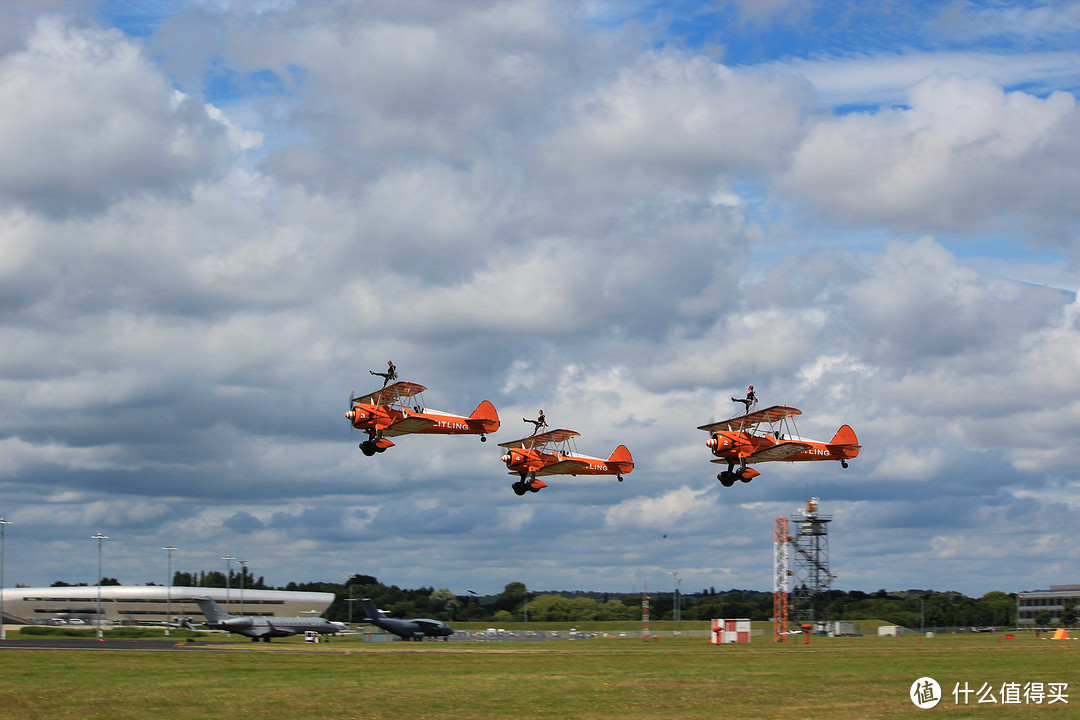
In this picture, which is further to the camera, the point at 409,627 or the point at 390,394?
the point at 409,627

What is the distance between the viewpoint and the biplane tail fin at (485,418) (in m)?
72.9

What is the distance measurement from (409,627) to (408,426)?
62.9 metres

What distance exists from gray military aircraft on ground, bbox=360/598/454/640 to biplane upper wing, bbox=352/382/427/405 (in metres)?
63.8

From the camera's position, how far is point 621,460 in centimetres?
8656

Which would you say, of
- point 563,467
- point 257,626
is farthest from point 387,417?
point 257,626

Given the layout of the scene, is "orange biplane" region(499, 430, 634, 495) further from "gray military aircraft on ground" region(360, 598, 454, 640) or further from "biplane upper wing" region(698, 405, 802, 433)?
"gray military aircraft on ground" region(360, 598, 454, 640)

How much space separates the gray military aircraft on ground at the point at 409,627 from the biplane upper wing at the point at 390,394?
6380cm

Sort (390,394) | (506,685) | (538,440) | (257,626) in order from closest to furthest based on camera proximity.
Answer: (506,685)
(390,394)
(538,440)
(257,626)

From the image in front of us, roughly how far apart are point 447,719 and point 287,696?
10681mm

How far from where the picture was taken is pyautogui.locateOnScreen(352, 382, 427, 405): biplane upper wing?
221 feet

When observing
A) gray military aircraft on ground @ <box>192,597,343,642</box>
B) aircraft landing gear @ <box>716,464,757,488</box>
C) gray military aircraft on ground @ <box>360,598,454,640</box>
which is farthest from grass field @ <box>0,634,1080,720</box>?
gray military aircraft on ground @ <box>360,598,454,640</box>

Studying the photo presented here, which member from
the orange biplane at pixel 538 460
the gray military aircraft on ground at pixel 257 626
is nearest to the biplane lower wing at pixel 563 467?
the orange biplane at pixel 538 460

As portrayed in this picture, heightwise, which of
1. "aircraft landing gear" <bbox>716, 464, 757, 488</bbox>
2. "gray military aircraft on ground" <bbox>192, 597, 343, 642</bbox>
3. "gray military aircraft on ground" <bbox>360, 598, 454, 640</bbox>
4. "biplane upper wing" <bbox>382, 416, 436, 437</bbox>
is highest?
"biplane upper wing" <bbox>382, 416, 436, 437</bbox>

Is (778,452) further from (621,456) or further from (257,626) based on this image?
(257,626)
